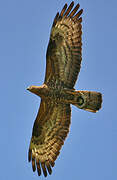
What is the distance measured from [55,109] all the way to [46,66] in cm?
150

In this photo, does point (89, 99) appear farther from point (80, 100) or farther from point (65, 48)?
point (65, 48)

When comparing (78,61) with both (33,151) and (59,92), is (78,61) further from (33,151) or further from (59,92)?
(33,151)

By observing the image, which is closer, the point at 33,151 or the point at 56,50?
the point at 56,50

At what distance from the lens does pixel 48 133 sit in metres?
13.5

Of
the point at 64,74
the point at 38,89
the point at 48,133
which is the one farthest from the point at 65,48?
the point at 48,133

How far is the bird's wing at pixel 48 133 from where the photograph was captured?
13.0 m

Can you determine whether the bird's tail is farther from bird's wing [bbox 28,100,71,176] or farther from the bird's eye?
bird's wing [bbox 28,100,71,176]

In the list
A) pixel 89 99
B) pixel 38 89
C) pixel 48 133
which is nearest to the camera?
pixel 89 99

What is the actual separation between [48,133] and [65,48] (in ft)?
9.55

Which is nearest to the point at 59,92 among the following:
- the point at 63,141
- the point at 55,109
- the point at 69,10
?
the point at 55,109

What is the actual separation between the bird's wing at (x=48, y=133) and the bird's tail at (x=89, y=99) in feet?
2.07

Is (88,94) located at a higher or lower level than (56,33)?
lower

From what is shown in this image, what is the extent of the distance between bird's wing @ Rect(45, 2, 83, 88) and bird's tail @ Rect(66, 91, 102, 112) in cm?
43

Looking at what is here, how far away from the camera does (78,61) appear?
41.0ft
